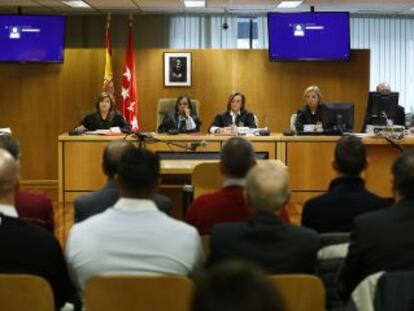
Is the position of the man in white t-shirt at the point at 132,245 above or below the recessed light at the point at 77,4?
below

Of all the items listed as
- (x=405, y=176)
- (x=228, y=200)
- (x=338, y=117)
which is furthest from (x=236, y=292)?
(x=338, y=117)

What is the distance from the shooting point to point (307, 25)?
33.4 ft

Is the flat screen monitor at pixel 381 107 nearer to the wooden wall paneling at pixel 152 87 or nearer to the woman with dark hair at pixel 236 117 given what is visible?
the woman with dark hair at pixel 236 117

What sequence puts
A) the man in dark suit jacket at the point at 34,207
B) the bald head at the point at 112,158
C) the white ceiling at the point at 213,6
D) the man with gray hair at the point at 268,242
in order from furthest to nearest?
the white ceiling at the point at 213,6, the bald head at the point at 112,158, the man in dark suit jacket at the point at 34,207, the man with gray hair at the point at 268,242

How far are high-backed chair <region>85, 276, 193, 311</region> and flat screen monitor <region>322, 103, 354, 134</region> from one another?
6063 millimetres

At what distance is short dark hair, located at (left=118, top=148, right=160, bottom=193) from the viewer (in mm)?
2662

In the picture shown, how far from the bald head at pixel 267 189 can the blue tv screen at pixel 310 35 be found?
7812mm

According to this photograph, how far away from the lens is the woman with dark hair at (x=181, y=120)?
8555mm

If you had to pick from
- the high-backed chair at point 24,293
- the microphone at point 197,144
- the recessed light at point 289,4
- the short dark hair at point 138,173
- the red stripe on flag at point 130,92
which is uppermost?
the recessed light at point 289,4

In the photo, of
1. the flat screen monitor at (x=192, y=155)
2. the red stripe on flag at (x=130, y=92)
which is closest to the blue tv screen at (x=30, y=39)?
the red stripe on flag at (x=130, y=92)

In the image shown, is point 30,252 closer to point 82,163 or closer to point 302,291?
point 302,291

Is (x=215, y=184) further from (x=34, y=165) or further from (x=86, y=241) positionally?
(x=34, y=165)

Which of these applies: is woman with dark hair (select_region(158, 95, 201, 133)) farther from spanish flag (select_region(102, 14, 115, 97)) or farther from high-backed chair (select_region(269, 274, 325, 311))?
high-backed chair (select_region(269, 274, 325, 311))

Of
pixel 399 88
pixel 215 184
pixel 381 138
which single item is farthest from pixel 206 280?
pixel 399 88
